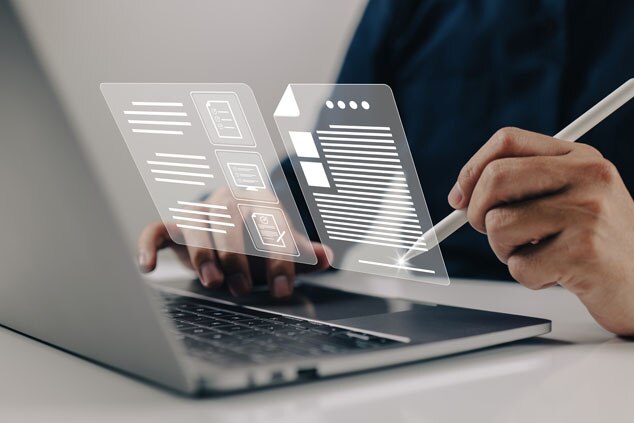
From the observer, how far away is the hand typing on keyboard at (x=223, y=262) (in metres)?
0.68

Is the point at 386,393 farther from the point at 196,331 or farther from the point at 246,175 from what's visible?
the point at 246,175

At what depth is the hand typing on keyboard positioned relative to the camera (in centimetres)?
68

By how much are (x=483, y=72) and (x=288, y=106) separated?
25.8 inches

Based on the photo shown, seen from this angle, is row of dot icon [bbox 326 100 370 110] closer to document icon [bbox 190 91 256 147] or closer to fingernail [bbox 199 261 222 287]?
document icon [bbox 190 91 256 147]

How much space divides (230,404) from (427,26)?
3.41ft

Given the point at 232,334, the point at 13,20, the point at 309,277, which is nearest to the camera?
the point at 13,20

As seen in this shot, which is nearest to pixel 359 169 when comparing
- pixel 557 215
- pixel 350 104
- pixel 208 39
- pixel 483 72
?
pixel 350 104

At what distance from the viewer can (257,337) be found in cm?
43

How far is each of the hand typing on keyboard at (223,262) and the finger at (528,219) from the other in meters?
0.22

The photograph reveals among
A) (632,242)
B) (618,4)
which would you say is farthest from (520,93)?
(632,242)

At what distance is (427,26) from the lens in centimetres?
127

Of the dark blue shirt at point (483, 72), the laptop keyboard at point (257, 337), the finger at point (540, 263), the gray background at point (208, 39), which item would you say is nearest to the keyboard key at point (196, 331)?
the laptop keyboard at point (257, 337)

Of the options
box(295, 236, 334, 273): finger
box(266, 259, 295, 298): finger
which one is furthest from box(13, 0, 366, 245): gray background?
box(266, 259, 295, 298): finger

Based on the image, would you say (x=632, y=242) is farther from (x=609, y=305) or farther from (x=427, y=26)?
(x=427, y=26)
